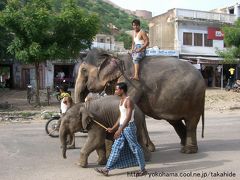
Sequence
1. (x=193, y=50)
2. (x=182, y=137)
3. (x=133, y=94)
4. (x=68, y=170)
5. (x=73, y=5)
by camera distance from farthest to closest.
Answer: (x=193, y=50) → (x=73, y=5) → (x=182, y=137) → (x=133, y=94) → (x=68, y=170)

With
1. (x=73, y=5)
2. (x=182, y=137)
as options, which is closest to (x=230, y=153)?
(x=182, y=137)

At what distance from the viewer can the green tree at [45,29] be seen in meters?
20.4

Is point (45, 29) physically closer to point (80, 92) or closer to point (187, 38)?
point (80, 92)

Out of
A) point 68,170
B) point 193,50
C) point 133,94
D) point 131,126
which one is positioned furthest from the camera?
point 193,50

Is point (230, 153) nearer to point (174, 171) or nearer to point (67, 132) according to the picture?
point (174, 171)

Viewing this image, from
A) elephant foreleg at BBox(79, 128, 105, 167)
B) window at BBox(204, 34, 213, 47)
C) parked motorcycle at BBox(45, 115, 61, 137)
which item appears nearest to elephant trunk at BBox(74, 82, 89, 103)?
elephant foreleg at BBox(79, 128, 105, 167)

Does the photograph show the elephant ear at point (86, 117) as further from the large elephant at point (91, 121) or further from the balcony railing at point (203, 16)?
the balcony railing at point (203, 16)

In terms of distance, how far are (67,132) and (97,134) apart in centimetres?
52

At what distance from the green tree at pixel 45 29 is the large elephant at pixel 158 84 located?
12588mm

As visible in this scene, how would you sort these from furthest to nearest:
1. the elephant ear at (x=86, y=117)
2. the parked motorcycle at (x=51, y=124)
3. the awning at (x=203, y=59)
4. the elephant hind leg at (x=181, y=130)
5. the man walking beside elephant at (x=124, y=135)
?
1. the awning at (x=203, y=59)
2. the parked motorcycle at (x=51, y=124)
3. the elephant hind leg at (x=181, y=130)
4. the elephant ear at (x=86, y=117)
5. the man walking beside elephant at (x=124, y=135)

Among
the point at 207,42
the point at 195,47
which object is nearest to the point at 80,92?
the point at 195,47

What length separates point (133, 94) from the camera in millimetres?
8078

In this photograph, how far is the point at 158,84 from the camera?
325 inches

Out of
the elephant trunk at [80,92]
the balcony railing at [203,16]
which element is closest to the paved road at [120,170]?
the elephant trunk at [80,92]
